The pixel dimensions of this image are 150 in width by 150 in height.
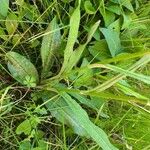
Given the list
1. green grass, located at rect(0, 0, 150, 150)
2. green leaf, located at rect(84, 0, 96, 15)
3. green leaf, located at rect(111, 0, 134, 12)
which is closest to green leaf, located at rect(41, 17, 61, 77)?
green grass, located at rect(0, 0, 150, 150)

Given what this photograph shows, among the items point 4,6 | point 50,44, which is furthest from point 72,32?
point 4,6

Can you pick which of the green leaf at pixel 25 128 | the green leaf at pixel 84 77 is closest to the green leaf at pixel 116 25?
the green leaf at pixel 84 77

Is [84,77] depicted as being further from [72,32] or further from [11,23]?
[11,23]

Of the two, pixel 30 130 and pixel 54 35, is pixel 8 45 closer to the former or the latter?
pixel 54 35

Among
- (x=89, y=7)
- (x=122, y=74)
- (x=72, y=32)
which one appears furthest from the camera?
(x=89, y=7)

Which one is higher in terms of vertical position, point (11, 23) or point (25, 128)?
point (11, 23)

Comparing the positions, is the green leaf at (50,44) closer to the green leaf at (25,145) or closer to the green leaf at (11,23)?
the green leaf at (11,23)
